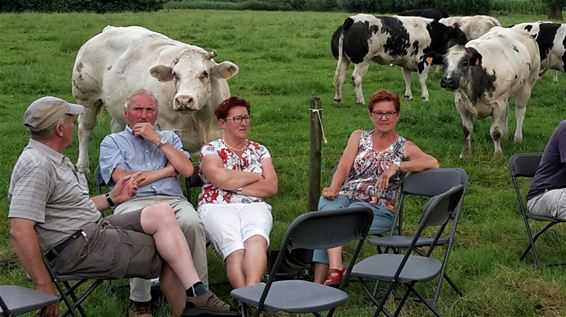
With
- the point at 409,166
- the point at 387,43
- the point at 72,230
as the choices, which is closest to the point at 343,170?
the point at 409,166

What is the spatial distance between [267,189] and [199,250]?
0.92m

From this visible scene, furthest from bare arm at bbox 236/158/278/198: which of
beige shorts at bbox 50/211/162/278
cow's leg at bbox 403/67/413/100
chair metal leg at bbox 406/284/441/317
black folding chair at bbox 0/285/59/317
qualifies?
cow's leg at bbox 403/67/413/100

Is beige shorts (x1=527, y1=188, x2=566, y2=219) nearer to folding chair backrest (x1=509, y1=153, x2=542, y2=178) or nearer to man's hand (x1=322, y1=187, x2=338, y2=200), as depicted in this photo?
folding chair backrest (x1=509, y1=153, x2=542, y2=178)

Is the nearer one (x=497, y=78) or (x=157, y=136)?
(x=157, y=136)

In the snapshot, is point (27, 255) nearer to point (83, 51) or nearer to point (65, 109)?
point (65, 109)

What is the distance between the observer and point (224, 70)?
8.22 metres

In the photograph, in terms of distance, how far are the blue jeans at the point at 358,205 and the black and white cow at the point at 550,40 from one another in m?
10.2

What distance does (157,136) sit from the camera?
5945 millimetres

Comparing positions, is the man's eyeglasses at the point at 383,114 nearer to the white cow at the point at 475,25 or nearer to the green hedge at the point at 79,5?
the white cow at the point at 475,25

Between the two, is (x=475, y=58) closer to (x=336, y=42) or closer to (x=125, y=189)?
(x=336, y=42)

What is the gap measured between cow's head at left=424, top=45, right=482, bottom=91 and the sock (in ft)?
21.3

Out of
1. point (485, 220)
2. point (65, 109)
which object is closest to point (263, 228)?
point (65, 109)

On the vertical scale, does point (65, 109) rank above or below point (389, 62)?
above

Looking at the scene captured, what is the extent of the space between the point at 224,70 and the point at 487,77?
4315mm
